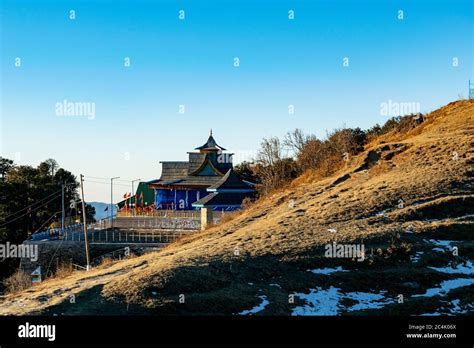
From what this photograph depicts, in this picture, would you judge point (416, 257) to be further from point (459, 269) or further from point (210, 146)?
point (210, 146)

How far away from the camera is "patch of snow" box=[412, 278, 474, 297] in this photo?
13.8 m

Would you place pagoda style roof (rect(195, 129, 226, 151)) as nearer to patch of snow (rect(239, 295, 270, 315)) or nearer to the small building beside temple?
the small building beside temple

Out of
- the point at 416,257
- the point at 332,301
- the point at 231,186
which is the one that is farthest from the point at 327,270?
the point at 231,186

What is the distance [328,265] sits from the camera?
51.9ft

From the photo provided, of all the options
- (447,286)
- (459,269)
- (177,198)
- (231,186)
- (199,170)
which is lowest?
(447,286)

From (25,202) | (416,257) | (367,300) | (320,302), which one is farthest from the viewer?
(25,202)

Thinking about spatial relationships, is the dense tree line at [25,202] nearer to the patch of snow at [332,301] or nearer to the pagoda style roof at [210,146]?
the pagoda style roof at [210,146]

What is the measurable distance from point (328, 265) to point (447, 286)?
3.44 metres

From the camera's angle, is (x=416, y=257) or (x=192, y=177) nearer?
(x=416, y=257)

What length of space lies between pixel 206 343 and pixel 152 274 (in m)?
6.03

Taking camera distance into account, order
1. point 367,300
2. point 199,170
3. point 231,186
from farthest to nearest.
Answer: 1. point 199,170
2. point 231,186
3. point 367,300

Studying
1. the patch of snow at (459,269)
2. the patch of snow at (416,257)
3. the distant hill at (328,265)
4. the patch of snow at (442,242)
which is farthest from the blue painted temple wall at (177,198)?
the patch of snow at (459,269)

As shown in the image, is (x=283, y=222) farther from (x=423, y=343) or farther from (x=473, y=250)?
(x=423, y=343)

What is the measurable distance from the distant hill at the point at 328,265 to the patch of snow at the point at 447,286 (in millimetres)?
27
